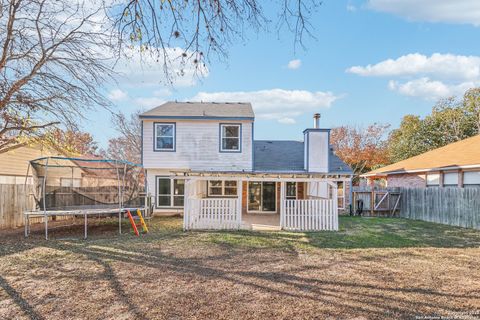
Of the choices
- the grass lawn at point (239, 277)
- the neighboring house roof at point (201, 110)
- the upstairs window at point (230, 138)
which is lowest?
the grass lawn at point (239, 277)

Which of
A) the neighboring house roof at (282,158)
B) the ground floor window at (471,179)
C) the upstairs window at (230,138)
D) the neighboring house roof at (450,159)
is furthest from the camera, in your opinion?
the neighboring house roof at (282,158)

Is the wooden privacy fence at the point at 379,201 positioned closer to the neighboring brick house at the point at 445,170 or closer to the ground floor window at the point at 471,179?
the neighboring brick house at the point at 445,170

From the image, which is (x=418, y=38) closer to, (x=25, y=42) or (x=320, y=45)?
(x=320, y=45)

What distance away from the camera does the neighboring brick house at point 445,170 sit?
44.1 feet

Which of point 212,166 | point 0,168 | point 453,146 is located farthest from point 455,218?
point 0,168

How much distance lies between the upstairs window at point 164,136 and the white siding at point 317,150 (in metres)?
6.56

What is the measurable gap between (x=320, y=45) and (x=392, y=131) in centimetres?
3282

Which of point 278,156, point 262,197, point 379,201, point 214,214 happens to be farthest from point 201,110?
point 379,201

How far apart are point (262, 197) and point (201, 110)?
5656 mm

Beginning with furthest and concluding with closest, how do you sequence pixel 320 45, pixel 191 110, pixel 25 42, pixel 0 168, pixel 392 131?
pixel 392 131, pixel 191 110, pixel 0 168, pixel 25 42, pixel 320 45

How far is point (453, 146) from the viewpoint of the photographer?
18.2 metres

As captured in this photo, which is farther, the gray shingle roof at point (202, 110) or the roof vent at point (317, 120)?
the roof vent at point (317, 120)

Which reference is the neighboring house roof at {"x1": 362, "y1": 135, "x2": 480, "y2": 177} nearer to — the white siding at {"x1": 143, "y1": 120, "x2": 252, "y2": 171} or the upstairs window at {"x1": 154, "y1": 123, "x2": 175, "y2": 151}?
the white siding at {"x1": 143, "y1": 120, "x2": 252, "y2": 171}

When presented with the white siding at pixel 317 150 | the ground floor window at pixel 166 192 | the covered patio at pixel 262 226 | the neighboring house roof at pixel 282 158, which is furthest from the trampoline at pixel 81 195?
the white siding at pixel 317 150
